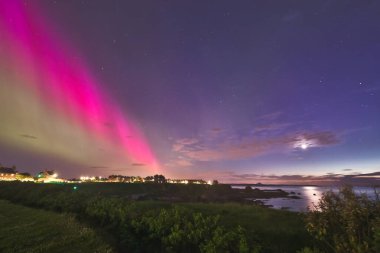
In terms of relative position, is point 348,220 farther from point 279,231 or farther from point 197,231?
point 197,231

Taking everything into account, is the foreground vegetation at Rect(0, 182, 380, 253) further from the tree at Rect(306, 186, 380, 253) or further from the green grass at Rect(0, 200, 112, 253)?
the green grass at Rect(0, 200, 112, 253)

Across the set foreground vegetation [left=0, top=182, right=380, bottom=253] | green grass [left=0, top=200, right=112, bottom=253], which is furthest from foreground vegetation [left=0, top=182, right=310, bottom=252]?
green grass [left=0, top=200, right=112, bottom=253]

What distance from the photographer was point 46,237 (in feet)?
57.7

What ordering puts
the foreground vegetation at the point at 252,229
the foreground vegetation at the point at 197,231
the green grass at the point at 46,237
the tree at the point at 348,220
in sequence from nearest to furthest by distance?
the tree at the point at 348,220 < the foreground vegetation at the point at 252,229 < the foreground vegetation at the point at 197,231 < the green grass at the point at 46,237

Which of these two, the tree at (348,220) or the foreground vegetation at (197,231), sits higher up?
the tree at (348,220)

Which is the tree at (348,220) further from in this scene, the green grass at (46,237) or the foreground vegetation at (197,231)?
the green grass at (46,237)

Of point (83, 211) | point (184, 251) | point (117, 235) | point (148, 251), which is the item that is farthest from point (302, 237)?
point (83, 211)

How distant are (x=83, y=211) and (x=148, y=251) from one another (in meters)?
15.4

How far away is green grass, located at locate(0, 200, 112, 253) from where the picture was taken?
50.8ft

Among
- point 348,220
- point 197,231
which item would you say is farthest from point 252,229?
point 348,220

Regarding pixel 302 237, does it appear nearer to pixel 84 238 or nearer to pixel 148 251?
pixel 148 251

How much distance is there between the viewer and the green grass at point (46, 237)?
50.8ft

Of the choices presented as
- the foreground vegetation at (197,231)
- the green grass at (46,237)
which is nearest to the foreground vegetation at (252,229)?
the foreground vegetation at (197,231)

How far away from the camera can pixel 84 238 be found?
18.0 metres
